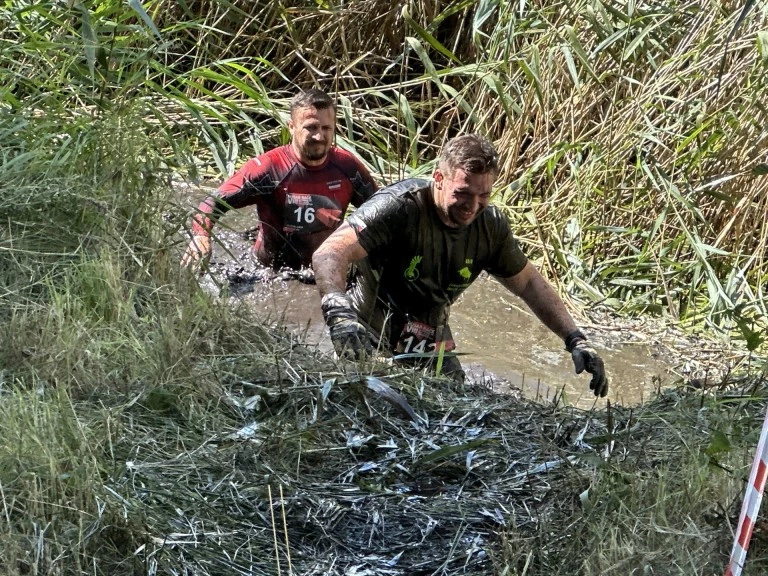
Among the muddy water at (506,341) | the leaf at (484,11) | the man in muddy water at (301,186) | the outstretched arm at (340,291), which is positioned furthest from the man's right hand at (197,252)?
the leaf at (484,11)

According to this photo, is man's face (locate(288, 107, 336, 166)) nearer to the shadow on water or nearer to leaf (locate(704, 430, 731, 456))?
the shadow on water

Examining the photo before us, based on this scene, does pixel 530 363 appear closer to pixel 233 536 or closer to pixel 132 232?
pixel 132 232

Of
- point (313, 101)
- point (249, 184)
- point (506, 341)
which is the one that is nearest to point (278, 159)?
point (249, 184)

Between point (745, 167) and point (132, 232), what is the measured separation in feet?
12.5

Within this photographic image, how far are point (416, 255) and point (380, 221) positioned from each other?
0.27 metres

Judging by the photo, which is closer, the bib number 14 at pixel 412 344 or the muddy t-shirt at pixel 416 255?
the muddy t-shirt at pixel 416 255

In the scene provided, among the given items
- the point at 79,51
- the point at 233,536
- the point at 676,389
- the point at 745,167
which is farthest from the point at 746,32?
the point at 233,536

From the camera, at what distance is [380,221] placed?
5.20 m

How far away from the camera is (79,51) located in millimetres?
4789

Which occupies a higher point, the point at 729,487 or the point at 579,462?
the point at 729,487

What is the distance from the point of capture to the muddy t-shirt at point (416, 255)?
5238mm

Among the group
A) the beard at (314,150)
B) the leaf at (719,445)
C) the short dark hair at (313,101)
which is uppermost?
the leaf at (719,445)

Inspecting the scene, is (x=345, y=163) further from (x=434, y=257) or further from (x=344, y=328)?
(x=344, y=328)

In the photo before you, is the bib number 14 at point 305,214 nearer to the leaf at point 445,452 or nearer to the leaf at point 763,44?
the leaf at point 763,44
